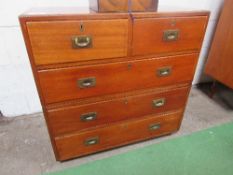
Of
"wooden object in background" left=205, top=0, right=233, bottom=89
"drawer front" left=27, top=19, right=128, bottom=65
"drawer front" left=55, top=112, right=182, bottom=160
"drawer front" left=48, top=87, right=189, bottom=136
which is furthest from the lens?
"wooden object in background" left=205, top=0, right=233, bottom=89

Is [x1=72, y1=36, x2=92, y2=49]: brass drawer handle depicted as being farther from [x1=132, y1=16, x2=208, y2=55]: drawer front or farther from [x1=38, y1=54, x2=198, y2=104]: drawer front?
[x1=132, y1=16, x2=208, y2=55]: drawer front

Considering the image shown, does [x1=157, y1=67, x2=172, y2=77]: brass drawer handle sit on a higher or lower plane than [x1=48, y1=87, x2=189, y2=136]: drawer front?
higher

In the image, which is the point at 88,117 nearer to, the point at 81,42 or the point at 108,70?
the point at 108,70

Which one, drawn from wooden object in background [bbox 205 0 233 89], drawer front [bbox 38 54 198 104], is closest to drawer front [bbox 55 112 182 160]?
drawer front [bbox 38 54 198 104]

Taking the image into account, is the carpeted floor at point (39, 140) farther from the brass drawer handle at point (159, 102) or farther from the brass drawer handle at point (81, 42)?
the brass drawer handle at point (81, 42)

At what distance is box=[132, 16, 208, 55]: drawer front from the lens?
97 cm

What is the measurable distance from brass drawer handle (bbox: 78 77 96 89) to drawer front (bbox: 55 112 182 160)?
37 centimetres

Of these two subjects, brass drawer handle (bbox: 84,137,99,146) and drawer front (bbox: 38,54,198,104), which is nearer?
drawer front (bbox: 38,54,198,104)

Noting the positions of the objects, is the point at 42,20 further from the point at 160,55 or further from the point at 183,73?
the point at 183,73

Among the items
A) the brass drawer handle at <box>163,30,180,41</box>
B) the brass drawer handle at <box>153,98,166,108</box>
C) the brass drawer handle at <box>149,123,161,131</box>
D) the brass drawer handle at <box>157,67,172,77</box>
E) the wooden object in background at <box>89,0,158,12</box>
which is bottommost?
the brass drawer handle at <box>149,123,161,131</box>

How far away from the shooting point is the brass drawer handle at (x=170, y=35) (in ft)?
3.37

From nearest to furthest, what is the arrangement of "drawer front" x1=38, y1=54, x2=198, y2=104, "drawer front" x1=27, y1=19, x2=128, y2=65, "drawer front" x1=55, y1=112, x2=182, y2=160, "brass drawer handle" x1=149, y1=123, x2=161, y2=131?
"drawer front" x1=27, y1=19, x2=128, y2=65
"drawer front" x1=38, y1=54, x2=198, y2=104
"drawer front" x1=55, y1=112, x2=182, y2=160
"brass drawer handle" x1=149, y1=123, x2=161, y2=131

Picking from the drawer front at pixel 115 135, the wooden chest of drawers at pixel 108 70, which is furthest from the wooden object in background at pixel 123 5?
the drawer front at pixel 115 135

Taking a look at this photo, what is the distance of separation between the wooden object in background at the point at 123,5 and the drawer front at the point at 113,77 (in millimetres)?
280
